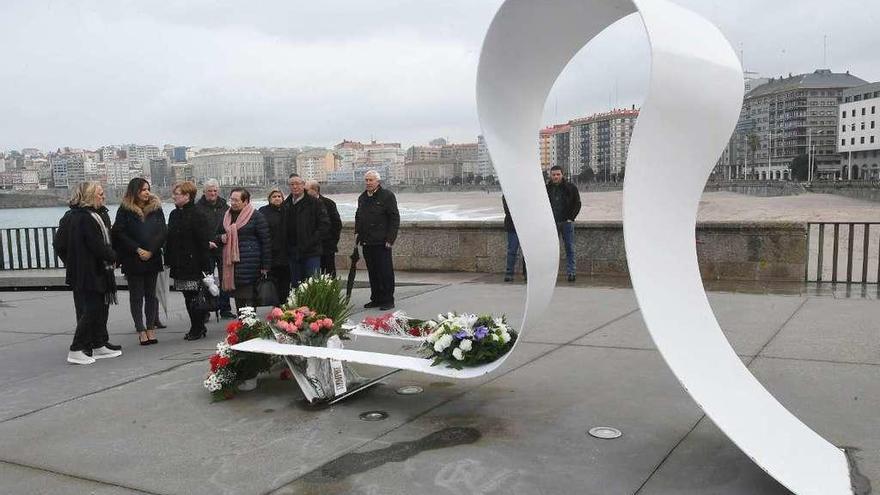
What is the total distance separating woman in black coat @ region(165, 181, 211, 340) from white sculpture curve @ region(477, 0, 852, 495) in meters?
4.66

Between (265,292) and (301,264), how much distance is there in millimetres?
889

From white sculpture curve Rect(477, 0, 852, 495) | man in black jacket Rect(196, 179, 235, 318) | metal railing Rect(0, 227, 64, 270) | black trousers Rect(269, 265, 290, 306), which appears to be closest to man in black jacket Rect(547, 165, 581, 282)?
black trousers Rect(269, 265, 290, 306)

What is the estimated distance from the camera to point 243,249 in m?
8.40

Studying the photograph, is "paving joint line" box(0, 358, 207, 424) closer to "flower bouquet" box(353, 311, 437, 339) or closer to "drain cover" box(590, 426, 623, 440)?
"flower bouquet" box(353, 311, 437, 339)

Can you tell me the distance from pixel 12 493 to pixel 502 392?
130 inches

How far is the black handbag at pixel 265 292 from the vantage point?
8.55 meters

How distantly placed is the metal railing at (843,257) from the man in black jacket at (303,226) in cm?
722

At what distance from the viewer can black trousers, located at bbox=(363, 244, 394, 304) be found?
9.70 metres

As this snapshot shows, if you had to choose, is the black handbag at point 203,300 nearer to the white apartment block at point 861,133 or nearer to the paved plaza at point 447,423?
the paved plaza at point 447,423

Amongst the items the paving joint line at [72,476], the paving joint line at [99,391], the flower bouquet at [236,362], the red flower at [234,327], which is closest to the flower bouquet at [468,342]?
the flower bouquet at [236,362]

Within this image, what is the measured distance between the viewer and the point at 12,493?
161 inches

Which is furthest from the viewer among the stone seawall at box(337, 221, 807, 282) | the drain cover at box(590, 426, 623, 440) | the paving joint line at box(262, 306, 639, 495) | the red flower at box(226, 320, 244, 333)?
the stone seawall at box(337, 221, 807, 282)

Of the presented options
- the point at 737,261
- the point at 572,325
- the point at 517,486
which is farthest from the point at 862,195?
the point at 517,486

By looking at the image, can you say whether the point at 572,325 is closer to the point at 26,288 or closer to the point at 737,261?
the point at 737,261
